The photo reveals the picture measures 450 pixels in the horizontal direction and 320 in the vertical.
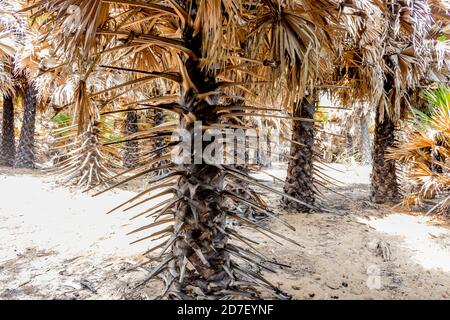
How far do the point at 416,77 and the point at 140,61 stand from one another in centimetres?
494

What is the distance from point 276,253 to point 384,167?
364 centimetres

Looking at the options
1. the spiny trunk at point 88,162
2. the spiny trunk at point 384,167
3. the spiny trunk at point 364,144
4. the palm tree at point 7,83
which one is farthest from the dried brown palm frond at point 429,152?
the spiny trunk at point 364,144

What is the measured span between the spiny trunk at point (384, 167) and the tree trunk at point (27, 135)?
10.5 m

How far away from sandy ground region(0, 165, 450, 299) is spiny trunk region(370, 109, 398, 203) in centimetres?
37

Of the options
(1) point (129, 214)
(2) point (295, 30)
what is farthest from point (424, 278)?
(1) point (129, 214)

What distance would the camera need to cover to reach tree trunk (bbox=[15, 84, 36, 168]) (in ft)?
34.1

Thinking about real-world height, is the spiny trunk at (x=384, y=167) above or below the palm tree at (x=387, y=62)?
below

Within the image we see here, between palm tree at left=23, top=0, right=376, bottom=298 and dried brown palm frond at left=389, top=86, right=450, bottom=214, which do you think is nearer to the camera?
palm tree at left=23, top=0, right=376, bottom=298

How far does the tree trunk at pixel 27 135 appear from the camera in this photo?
34.1 ft

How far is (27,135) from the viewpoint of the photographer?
34.2 feet

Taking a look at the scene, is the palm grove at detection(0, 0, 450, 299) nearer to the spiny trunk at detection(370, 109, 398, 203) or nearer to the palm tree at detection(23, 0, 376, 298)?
the palm tree at detection(23, 0, 376, 298)

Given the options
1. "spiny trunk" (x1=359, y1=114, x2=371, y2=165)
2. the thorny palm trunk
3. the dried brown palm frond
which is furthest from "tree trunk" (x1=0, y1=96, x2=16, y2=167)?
"spiny trunk" (x1=359, y1=114, x2=371, y2=165)

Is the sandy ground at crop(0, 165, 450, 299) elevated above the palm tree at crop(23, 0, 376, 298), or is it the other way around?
the palm tree at crop(23, 0, 376, 298)

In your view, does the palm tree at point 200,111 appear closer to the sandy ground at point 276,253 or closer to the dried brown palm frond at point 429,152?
the sandy ground at point 276,253
